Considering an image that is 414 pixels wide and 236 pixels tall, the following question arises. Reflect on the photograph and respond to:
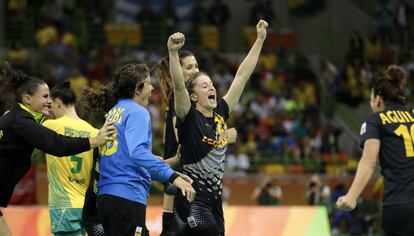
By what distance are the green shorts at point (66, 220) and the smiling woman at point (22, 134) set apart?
881 millimetres

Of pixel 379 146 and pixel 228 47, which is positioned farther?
pixel 228 47

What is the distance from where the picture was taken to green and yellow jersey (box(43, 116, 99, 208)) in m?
9.51

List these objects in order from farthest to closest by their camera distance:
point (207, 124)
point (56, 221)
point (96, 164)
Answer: point (56, 221) < point (96, 164) < point (207, 124)

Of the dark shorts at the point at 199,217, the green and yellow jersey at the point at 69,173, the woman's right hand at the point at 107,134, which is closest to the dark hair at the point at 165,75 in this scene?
the green and yellow jersey at the point at 69,173

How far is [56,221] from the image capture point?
959 cm

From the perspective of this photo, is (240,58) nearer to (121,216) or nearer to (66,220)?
(66,220)

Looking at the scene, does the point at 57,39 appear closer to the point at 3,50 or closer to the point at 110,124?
the point at 3,50

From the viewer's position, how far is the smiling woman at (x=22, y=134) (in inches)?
322

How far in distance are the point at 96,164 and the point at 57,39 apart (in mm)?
17946

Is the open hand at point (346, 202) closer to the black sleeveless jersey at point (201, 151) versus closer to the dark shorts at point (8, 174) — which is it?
the black sleeveless jersey at point (201, 151)

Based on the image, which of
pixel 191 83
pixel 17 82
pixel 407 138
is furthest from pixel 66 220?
pixel 407 138

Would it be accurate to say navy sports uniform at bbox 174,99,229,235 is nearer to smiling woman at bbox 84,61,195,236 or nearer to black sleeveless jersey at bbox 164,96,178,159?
smiling woman at bbox 84,61,195,236

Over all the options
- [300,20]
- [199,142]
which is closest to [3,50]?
[300,20]

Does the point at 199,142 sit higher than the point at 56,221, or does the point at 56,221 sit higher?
the point at 199,142
